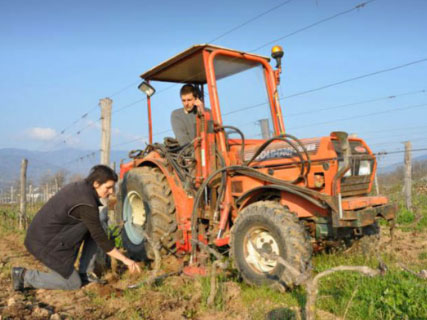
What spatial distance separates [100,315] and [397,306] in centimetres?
234

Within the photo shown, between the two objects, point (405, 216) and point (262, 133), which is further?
point (405, 216)

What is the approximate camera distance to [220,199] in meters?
4.14

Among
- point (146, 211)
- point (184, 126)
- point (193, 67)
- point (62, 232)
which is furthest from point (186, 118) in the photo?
point (62, 232)

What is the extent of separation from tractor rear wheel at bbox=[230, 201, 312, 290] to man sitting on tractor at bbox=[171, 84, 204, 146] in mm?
1703

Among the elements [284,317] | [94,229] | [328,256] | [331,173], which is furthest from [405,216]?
[94,229]

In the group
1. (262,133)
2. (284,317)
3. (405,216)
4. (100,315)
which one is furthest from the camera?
(405,216)

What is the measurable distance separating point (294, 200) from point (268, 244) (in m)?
0.52

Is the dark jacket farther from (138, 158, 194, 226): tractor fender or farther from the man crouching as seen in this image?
(138, 158, 194, 226): tractor fender

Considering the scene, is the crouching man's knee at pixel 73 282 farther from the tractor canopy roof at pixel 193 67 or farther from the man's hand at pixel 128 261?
the tractor canopy roof at pixel 193 67

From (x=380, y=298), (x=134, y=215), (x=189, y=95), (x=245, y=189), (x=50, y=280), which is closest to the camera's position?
(x=380, y=298)

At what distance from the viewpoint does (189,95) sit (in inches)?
199

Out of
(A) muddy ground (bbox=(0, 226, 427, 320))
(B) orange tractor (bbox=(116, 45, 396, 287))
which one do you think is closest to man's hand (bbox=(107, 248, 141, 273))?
(A) muddy ground (bbox=(0, 226, 427, 320))

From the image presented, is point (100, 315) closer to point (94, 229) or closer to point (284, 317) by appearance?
point (94, 229)

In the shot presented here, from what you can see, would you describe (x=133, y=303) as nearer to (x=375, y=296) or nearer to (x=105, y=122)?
(x=375, y=296)
